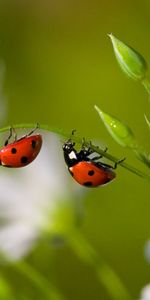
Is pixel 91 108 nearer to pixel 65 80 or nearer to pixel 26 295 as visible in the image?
pixel 65 80

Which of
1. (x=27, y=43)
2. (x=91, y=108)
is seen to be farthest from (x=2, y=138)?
(x=27, y=43)

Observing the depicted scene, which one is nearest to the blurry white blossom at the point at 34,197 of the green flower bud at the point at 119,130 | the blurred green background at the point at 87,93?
the blurred green background at the point at 87,93

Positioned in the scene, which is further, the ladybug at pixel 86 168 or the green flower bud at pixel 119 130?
the ladybug at pixel 86 168

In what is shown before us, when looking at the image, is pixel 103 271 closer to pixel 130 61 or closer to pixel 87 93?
pixel 130 61

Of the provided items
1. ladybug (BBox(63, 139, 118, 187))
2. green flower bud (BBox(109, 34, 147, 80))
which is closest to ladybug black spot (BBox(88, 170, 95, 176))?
ladybug (BBox(63, 139, 118, 187))

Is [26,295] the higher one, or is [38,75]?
[38,75]

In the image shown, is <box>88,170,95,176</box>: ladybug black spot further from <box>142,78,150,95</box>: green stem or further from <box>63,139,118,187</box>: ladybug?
<box>142,78,150,95</box>: green stem

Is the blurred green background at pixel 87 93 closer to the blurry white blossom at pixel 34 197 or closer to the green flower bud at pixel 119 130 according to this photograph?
the blurry white blossom at pixel 34 197

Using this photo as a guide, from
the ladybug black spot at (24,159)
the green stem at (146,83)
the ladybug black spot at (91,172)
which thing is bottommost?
the green stem at (146,83)
